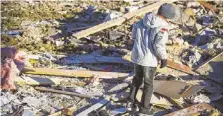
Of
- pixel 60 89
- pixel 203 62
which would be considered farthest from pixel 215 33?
pixel 60 89

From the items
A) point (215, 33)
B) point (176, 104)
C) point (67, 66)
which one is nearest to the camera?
point (176, 104)

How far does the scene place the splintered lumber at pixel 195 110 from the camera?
300 inches

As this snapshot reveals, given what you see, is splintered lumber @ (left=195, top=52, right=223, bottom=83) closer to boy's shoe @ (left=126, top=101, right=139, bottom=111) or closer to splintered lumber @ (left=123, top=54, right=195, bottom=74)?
splintered lumber @ (left=123, top=54, right=195, bottom=74)

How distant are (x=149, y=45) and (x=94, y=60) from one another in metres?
2.65

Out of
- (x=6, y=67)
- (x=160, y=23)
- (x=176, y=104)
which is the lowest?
(x=176, y=104)

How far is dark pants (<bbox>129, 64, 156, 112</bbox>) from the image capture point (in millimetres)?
7176

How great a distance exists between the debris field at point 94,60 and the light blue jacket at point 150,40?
3.67ft

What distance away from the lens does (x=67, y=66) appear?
9273mm

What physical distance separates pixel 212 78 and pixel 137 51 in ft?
7.85

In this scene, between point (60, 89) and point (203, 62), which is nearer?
point (60, 89)

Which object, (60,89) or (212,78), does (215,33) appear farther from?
(60,89)

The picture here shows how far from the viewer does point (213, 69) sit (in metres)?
9.09

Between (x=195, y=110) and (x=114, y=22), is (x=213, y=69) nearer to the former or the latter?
(x=195, y=110)

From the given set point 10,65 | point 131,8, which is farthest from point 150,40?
point 131,8
